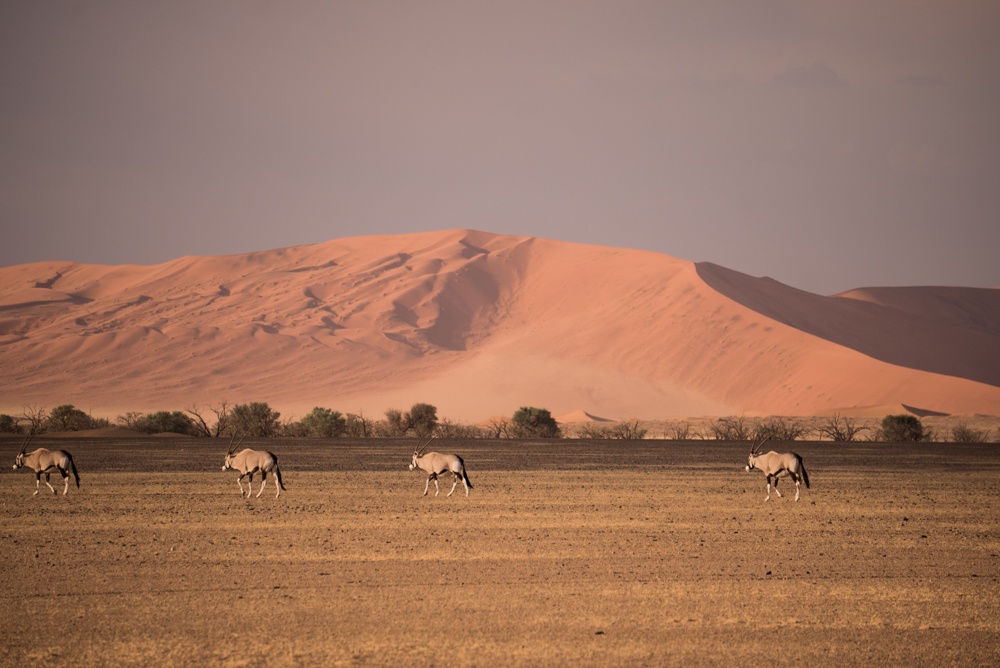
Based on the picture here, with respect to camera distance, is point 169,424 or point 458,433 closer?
point 458,433

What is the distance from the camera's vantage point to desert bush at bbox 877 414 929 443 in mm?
50697

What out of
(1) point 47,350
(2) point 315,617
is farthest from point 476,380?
(2) point 315,617

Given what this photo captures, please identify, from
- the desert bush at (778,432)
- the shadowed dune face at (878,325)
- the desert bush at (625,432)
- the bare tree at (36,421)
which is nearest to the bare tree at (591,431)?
the desert bush at (625,432)

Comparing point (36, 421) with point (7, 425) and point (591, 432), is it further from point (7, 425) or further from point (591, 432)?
point (591, 432)

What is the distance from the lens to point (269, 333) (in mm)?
A: 111812

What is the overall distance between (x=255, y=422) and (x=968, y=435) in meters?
34.8

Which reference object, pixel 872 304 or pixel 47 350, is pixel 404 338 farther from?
pixel 872 304

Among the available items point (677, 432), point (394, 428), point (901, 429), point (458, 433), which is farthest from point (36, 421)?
point (901, 429)

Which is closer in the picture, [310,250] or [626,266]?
[626,266]

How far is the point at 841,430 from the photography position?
183 ft

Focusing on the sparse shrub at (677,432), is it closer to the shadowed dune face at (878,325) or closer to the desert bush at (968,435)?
the desert bush at (968,435)

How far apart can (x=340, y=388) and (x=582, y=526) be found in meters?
85.4

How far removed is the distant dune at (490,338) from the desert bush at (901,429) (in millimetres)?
26214

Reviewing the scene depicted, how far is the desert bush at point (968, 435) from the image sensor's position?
49.4m
